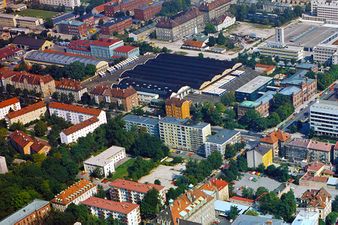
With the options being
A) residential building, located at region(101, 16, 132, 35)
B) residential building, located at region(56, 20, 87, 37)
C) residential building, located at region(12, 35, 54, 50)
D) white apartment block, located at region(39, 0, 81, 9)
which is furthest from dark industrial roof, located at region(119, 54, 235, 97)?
white apartment block, located at region(39, 0, 81, 9)

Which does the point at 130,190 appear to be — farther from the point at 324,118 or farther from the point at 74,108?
the point at 324,118

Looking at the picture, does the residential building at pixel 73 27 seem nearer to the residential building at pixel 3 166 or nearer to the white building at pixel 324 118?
the residential building at pixel 3 166

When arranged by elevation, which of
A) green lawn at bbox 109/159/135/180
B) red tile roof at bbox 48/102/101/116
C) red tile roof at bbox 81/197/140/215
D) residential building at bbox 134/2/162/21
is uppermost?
residential building at bbox 134/2/162/21

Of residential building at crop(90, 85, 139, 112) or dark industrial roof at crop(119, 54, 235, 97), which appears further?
dark industrial roof at crop(119, 54, 235, 97)

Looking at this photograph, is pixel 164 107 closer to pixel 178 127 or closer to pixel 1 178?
pixel 178 127

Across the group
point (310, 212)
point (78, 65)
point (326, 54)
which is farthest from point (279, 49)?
point (310, 212)

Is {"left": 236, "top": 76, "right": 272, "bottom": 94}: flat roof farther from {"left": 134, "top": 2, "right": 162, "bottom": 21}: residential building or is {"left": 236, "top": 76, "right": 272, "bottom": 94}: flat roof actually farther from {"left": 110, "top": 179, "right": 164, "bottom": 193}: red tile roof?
{"left": 134, "top": 2, "right": 162, "bottom": 21}: residential building
